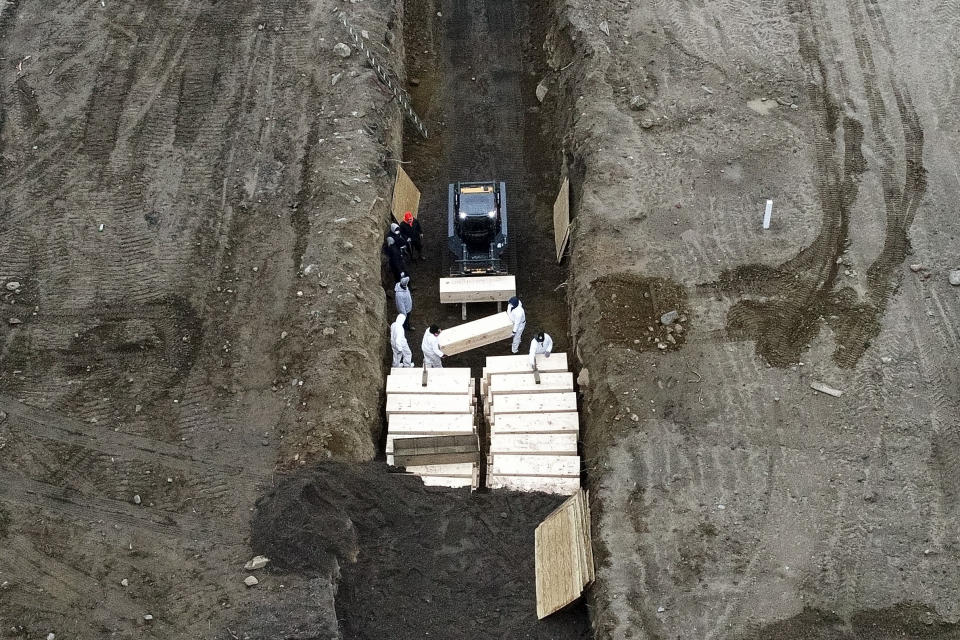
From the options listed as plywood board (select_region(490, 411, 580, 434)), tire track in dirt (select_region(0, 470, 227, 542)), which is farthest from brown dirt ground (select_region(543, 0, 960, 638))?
tire track in dirt (select_region(0, 470, 227, 542))

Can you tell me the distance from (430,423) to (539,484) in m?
2.08

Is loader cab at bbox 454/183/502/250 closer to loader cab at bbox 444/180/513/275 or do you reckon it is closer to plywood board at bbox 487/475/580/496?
loader cab at bbox 444/180/513/275

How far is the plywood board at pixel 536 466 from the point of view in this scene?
12.2 meters

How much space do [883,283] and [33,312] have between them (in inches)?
585

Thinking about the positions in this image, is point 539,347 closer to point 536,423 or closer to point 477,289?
point 536,423

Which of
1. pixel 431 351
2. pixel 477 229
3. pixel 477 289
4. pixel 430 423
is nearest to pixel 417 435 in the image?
pixel 430 423

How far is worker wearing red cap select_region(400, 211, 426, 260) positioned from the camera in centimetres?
1572

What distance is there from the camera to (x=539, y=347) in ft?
44.5

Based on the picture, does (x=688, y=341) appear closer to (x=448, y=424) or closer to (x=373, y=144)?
(x=448, y=424)

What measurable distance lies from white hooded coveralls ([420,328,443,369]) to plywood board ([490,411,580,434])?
5.96 feet

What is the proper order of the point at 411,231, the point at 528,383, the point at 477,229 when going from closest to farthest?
the point at 528,383, the point at 477,229, the point at 411,231

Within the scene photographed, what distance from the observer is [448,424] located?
12.9 metres

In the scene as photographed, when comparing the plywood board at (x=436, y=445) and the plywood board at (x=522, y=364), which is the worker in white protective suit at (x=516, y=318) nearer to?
the plywood board at (x=522, y=364)

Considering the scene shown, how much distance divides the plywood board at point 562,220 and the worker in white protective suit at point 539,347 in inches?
126
